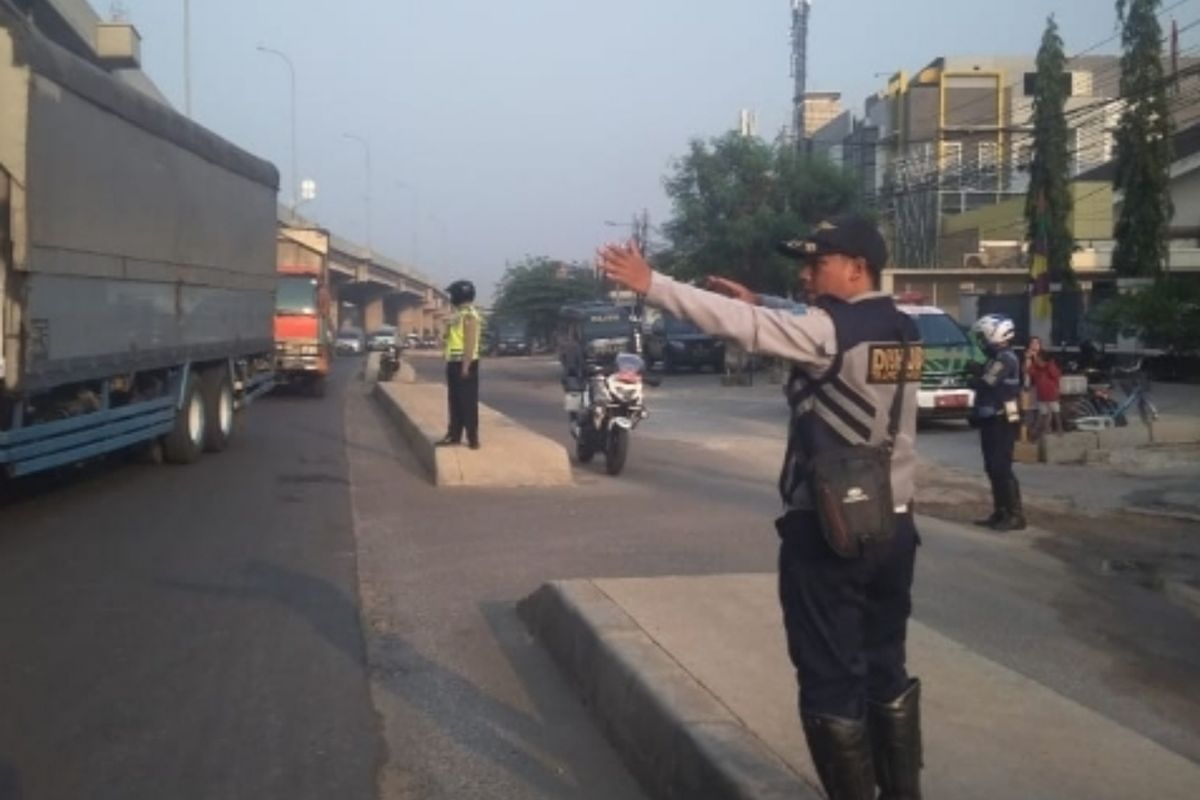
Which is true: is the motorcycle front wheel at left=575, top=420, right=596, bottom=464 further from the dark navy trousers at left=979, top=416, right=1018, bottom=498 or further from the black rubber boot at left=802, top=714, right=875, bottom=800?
the black rubber boot at left=802, top=714, right=875, bottom=800

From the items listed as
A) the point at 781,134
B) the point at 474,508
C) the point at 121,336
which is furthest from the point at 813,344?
the point at 781,134

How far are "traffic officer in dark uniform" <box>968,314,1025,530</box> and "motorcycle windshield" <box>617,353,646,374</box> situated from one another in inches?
176

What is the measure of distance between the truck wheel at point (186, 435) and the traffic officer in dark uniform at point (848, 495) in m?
13.1

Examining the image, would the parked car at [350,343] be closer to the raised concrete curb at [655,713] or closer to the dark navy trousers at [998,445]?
the dark navy trousers at [998,445]

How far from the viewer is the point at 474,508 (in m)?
12.9

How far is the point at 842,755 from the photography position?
403 cm

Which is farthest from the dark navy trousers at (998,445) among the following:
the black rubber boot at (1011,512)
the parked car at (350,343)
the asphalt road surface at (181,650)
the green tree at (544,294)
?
the green tree at (544,294)

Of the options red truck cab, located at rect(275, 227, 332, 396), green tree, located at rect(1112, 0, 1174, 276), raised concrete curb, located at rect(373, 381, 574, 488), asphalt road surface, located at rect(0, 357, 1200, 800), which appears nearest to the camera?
asphalt road surface, located at rect(0, 357, 1200, 800)

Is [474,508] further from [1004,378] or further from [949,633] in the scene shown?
[949,633]

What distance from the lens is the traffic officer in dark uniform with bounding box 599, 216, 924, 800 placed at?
404 cm

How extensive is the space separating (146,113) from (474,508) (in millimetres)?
5632

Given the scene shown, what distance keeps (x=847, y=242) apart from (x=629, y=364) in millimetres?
11601

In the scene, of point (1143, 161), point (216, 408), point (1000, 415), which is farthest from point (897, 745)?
point (1143, 161)

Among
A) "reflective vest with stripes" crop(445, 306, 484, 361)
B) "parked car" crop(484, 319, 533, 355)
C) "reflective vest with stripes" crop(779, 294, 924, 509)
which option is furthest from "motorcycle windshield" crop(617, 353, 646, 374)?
"parked car" crop(484, 319, 533, 355)
